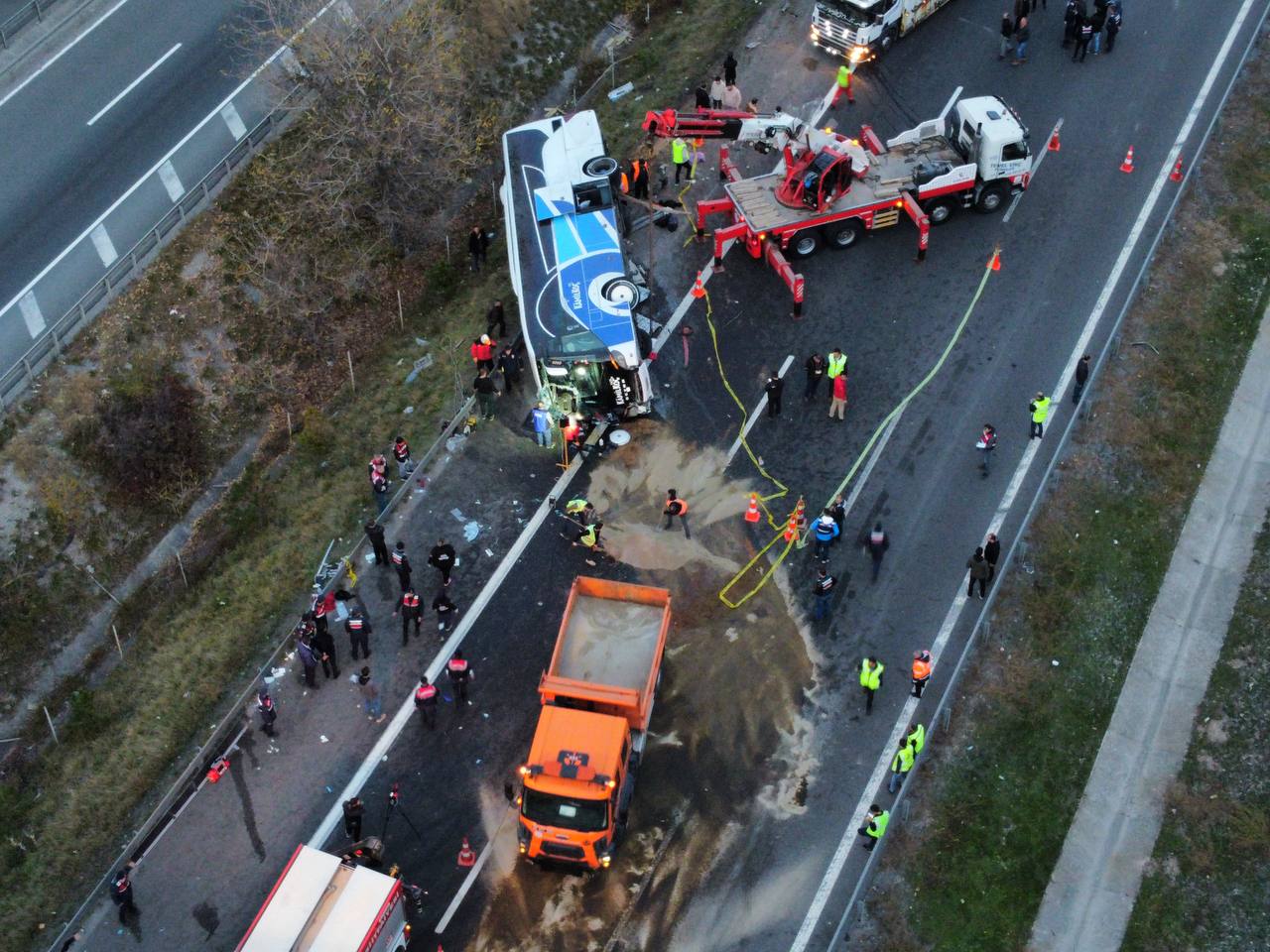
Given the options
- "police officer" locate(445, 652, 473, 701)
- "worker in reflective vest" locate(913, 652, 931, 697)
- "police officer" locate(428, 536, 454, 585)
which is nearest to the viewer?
"worker in reflective vest" locate(913, 652, 931, 697)

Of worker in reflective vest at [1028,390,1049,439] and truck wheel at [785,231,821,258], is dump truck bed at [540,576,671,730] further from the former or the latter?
truck wheel at [785,231,821,258]

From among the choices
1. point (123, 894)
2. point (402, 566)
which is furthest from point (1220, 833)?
point (123, 894)

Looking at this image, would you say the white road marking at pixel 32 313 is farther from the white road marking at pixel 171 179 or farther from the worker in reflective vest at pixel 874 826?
the worker in reflective vest at pixel 874 826

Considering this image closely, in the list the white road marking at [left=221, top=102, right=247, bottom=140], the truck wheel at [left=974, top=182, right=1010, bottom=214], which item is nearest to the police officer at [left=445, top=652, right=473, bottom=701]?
the truck wheel at [left=974, top=182, right=1010, bottom=214]

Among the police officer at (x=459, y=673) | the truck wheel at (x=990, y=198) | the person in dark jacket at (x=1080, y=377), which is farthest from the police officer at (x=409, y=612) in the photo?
the truck wheel at (x=990, y=198)

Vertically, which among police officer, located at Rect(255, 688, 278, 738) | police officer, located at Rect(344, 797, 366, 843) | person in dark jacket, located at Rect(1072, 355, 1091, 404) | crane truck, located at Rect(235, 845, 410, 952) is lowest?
person in dark jacket, located at Rect(1072, 355, 1091, 404)

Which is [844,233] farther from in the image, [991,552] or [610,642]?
[610,642]

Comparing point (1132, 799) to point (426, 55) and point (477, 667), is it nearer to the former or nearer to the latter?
point (477, 667)
